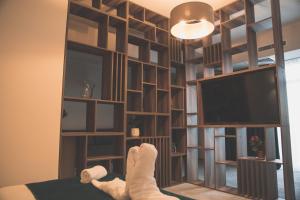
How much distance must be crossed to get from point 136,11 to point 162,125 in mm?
1870

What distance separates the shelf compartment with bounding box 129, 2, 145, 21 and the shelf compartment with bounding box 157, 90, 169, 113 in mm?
1223

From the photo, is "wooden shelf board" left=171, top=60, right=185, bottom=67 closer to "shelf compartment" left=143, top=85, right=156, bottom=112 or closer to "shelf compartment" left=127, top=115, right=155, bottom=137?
"shelf compartment" left=143, top=85, right=156, bottom=112

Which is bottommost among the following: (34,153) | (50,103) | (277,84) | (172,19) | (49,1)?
(34,153)

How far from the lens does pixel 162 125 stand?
3746 mm

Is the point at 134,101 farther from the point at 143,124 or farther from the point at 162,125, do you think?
the point at 162,125

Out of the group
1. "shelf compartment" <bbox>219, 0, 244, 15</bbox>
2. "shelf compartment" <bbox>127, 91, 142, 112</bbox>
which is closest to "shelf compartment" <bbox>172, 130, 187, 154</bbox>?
"shelf compartment" <bbox>127, 91, 142, 112</bbox>

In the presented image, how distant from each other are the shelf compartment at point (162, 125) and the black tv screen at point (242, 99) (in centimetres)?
60

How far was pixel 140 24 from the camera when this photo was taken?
351 cm

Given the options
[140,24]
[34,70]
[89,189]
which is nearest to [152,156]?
[89,189]

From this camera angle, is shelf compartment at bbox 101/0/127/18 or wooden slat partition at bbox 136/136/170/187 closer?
shelf compartment at bbox 101/0/127/18

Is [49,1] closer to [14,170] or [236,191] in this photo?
[14,170]

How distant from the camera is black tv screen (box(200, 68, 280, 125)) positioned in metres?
2.71

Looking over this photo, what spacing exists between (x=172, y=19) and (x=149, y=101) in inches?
60.5

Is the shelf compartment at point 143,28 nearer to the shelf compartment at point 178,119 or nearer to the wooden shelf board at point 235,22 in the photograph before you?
the wooden shelf board at point 235,22
